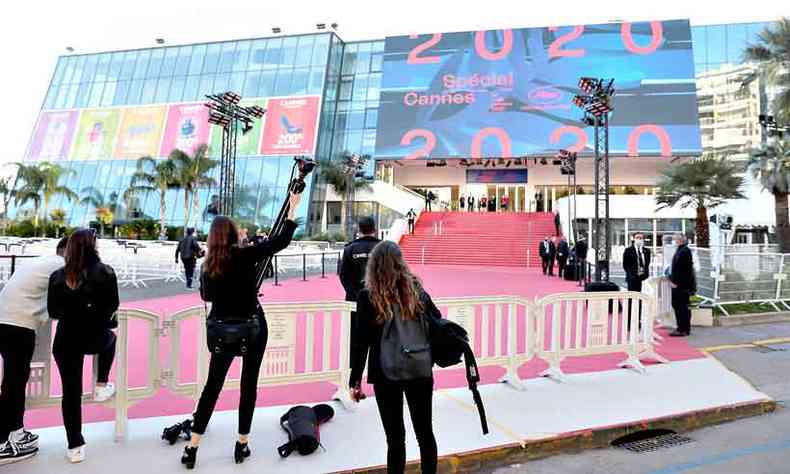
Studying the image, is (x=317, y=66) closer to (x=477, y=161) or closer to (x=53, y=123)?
(x=477, y=161)

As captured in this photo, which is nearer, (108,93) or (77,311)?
(77,311)

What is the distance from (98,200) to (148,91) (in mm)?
10800

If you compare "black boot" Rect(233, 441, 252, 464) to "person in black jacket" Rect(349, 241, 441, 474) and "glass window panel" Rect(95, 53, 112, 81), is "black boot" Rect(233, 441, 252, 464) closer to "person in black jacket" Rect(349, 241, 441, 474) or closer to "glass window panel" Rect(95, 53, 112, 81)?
"person in black jacket" Rect(349, 241, 441, 474)

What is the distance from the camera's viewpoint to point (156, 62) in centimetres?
4984

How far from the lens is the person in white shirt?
346 centimetres

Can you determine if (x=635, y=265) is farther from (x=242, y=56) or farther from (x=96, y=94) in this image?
(x=96, y=94)

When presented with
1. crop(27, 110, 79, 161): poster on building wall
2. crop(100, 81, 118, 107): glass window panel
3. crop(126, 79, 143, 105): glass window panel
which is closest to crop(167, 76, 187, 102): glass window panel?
crop(126, 79, 143, 105): glass window panel

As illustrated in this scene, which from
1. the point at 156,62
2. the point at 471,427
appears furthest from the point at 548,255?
the point at 156,62

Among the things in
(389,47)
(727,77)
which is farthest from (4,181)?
(727,77)

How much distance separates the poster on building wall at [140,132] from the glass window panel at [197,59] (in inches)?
185

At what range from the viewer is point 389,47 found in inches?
1694

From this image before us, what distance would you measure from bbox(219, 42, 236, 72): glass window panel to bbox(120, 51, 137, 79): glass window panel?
9048 mm

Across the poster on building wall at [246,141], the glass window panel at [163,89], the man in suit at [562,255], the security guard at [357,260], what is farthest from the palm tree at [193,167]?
A: the security guard at [357,260]

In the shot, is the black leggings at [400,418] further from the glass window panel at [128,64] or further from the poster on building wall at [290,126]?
the glass window panel at [128,64]
